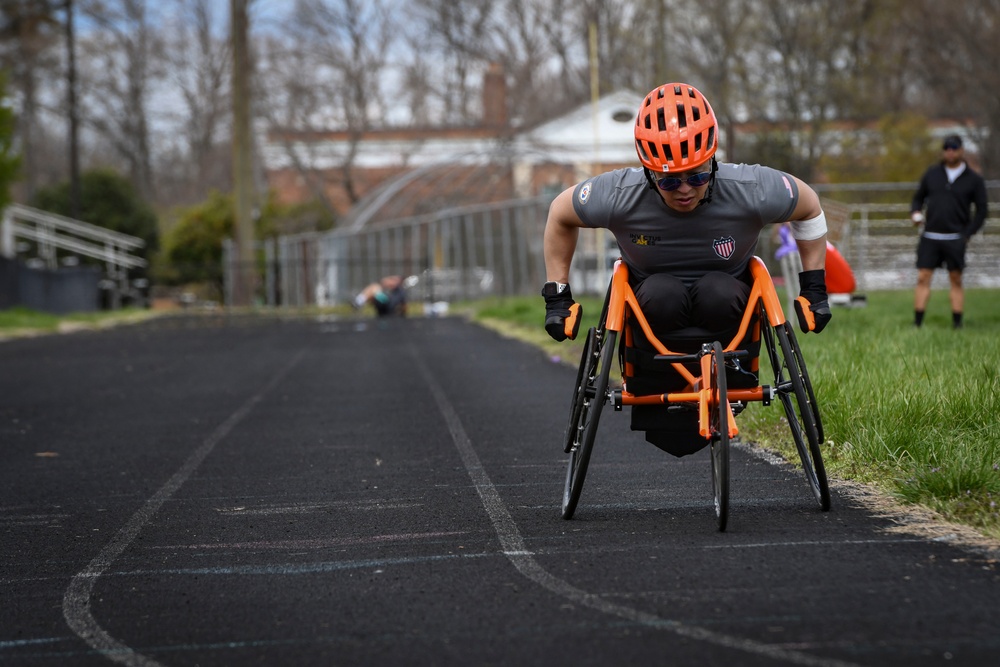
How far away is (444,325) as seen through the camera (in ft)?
80.5

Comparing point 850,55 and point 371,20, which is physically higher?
point 371,20

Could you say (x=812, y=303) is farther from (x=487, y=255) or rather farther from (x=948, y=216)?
(x=487, y=255)

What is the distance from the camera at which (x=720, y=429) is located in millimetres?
5414

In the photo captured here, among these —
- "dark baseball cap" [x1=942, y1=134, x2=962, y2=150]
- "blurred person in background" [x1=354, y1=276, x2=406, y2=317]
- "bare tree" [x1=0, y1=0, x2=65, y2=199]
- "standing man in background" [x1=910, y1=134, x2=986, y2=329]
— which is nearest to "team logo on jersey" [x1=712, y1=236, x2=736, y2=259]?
"standing man in background" [x1=910, y1=134, x2=986, y2=329]

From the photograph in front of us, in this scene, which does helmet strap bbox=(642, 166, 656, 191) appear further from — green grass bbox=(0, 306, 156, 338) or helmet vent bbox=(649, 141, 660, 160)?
green grass bbox=(0, 306, 156, 338)

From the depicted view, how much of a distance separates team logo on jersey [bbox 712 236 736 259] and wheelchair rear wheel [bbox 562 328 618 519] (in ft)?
1.91

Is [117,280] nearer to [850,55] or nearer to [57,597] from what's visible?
[850,55]

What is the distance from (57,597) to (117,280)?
115ft

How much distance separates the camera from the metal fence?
1085 inches

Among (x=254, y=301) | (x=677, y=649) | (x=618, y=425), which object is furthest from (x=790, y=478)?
(x=254, y=301)

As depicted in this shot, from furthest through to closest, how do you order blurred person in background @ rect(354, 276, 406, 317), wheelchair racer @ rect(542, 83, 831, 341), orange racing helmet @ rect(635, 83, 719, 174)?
1. blurred person in background @ rect(354, 276, 406, 317)
2. wheelchair racer @ rect(542, 83, 831, 341)
3. orange racing helmet @ rect(635, 83, 719, 174)

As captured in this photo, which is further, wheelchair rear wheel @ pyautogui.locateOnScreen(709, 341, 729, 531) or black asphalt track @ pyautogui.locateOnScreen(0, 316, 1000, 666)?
wheelchair rear wheel @ pyautogui.locateOnScreen(709, 341, 729, 531)

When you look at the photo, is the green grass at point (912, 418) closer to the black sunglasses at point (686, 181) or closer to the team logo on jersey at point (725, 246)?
the team logo on jersey at point (725, 246)

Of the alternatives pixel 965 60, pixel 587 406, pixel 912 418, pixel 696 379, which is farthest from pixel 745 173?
pixel 965 60
